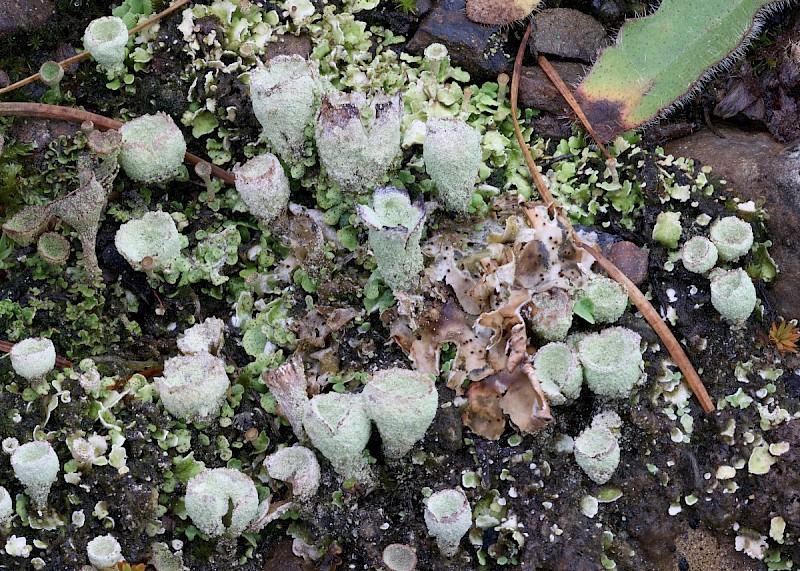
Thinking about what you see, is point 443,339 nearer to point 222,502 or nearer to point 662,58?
point 222,502

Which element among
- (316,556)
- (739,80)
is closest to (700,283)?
(739,80)

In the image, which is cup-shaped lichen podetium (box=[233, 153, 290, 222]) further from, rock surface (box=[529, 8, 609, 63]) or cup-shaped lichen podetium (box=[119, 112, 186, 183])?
rock surface (box=[529, 8, 609, 63])

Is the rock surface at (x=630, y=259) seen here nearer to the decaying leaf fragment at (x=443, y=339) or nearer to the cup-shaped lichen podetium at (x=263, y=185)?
the decaying leaf fragment at (x=443, y=339)

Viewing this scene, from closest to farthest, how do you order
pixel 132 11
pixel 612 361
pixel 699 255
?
pixel 612 361 < pixel 699 255 < pixel 132 11

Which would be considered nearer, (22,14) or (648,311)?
(648,311)

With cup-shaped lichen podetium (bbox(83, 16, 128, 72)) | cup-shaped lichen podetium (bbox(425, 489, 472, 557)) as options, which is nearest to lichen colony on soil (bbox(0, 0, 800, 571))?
cup-shaped lichen podetium (bbox(425, 489, 472, 557))

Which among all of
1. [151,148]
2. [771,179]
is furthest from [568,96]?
[151,148]

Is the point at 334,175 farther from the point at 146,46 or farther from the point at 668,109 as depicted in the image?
the point at 668,109
